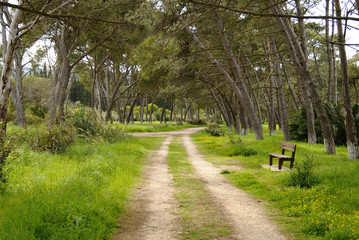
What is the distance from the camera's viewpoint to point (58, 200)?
4852mm

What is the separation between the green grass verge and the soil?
343mm

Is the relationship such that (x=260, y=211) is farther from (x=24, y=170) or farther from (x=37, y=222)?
(x=24, y=170)

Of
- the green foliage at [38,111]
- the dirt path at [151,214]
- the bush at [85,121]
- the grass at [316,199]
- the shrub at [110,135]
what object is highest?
the green foliage at [38,111]

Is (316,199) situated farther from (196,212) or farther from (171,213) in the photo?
(171,213)

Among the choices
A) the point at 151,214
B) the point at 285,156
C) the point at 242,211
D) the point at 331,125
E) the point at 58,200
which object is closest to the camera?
the point at 58,200

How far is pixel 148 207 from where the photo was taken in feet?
20.0

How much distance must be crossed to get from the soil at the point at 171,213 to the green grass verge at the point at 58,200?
0.34 meters

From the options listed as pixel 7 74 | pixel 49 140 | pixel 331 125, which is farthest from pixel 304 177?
pixel 331 125

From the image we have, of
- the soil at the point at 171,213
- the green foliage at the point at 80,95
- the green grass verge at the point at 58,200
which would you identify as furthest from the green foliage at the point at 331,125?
the green foliage at the point at 80,95

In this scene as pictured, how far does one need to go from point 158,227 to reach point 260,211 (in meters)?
2.13

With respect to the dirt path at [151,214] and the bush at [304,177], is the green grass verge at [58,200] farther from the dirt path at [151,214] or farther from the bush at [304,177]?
the bush at [304,177]

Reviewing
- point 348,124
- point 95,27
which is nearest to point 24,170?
point 348,124

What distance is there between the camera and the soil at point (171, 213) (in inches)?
184

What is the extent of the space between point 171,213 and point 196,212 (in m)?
0.48
